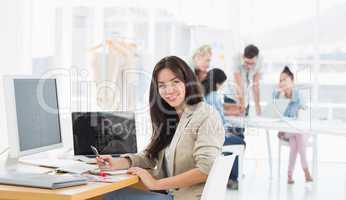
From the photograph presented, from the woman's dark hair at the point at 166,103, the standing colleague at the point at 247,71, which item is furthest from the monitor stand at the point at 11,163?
the standing colleague at the point at 247,71

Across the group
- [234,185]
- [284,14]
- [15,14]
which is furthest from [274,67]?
[15,14]

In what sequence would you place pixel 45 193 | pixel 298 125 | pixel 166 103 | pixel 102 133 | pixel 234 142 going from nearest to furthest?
pixel 45 193, pixel 166 103, pixel 102 133, pixel 298 125, pixel 234 142

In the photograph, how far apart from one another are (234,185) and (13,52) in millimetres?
2418

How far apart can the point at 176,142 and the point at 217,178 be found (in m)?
0.36

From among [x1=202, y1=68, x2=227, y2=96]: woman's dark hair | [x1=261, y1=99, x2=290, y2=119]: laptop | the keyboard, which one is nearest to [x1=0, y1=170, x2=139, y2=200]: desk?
the keyboard

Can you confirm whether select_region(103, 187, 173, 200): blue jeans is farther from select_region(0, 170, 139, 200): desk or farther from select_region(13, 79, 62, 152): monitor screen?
select_region(0, 170, 139, 200): desk

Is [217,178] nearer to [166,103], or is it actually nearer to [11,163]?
[166,103]

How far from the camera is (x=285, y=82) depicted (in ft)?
18.6

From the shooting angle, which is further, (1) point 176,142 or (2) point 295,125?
(2) point 295,125

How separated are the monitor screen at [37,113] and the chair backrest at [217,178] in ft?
2.62

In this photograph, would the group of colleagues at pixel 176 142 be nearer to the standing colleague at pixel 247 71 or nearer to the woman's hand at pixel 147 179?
the woman's hand at pixel 147 179

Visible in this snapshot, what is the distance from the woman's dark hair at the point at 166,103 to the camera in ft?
7.97

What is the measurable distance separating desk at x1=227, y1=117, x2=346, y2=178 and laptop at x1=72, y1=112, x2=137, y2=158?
229cm

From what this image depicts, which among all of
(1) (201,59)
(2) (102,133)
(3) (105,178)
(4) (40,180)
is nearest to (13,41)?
(2) (102,133)
